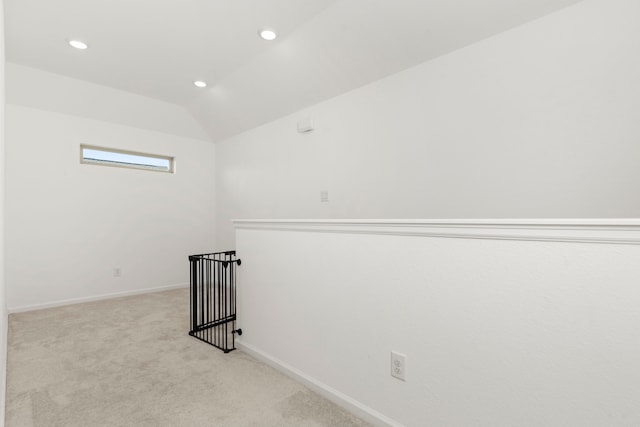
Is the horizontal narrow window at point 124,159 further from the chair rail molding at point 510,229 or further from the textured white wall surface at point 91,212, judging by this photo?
the chair rail molding at point 510,229

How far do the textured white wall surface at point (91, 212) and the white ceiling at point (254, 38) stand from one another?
79 centimetres

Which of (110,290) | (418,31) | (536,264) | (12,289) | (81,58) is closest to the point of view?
(536,264)

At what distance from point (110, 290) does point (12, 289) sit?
37.1 inches

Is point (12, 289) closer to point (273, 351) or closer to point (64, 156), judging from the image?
point (64, 156)

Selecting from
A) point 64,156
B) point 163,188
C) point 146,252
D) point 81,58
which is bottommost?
point 146,252

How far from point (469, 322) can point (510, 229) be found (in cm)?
41

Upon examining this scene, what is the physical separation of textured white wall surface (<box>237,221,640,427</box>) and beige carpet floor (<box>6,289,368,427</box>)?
0.21 meters

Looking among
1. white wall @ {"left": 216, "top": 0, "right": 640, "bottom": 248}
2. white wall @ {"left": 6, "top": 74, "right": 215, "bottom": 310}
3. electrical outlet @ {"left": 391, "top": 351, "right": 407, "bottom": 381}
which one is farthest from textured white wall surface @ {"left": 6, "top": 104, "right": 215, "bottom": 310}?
electrical outlet @ {"left": 391, "top": 351, "right": 407, "bottom": 381}

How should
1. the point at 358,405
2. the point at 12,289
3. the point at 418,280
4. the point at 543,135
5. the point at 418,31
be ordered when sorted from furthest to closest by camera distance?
the point at 12,289 < the point at 418,31 < the point at 543,135 < the point at 358,405 < the point at 418,280

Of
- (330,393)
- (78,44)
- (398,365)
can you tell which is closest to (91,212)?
(78,44)

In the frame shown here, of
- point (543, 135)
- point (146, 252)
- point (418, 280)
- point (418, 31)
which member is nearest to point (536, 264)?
point (418, 280)

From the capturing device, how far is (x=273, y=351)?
2186 millimetres

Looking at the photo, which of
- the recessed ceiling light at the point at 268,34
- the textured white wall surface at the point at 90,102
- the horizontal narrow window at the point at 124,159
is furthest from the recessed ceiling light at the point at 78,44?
the recessed ceiling light at the point at 268,34

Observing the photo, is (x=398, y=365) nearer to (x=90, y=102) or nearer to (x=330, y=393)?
(x=330, y=393)
